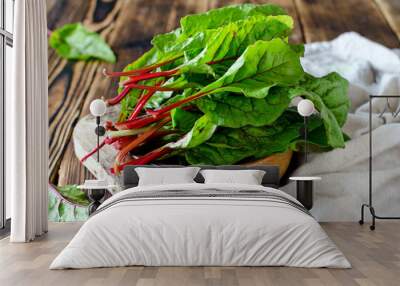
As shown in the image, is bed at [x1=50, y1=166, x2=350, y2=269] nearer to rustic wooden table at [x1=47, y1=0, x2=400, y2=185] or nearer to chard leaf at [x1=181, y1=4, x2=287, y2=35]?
chard leaf at [x1=181, y1=4, x2=287, y2=35]

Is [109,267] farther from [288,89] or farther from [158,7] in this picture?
[158,7]

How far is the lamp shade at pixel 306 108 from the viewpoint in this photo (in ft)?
17.9

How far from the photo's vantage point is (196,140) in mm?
5406

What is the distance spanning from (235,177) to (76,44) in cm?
215

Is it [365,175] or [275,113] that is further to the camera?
[365,175]

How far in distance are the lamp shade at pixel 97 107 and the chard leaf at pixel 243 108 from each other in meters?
0.91

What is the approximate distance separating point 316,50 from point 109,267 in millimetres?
3412

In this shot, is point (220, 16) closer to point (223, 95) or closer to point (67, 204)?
point (223, 95)

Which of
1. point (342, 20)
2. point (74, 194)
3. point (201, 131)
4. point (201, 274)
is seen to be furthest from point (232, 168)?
point (201, 274)

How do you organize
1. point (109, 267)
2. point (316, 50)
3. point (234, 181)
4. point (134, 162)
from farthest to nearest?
point (316, 50) → point (134, 162) → point (234, 181) → point (109, 267)

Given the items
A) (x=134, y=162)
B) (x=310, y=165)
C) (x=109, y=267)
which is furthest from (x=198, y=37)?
(x=109, y=267)

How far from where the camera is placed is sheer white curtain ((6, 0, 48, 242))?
4.76m

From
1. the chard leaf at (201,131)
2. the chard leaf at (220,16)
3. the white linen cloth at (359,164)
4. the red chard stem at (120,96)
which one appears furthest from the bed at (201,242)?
the chard leaf at (220,16)

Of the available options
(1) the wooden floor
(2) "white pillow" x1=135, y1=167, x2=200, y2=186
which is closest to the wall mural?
(2) "white pillow" x1=135, y1=167, x2=200, y2=186
